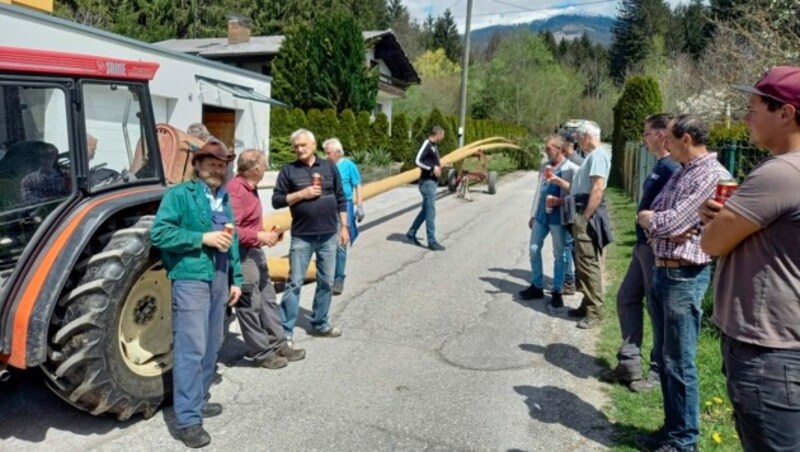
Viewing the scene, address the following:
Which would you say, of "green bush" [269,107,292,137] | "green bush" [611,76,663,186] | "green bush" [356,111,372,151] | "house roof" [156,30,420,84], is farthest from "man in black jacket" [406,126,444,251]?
"house roof" [156,30,420,84]

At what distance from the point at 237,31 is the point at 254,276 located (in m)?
29.0

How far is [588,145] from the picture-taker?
239 inches

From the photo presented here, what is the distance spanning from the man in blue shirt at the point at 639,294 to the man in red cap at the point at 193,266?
285cm

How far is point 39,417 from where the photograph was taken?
3990 mm

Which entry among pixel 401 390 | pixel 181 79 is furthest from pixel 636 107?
pixel 401 390

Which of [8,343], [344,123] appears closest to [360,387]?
[8,343]

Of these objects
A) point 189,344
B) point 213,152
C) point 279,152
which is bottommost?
point 279,152

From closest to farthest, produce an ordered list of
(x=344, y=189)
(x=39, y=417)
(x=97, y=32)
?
(x=39, y=417) → (x=344, y=189) → (x=97, y=32)

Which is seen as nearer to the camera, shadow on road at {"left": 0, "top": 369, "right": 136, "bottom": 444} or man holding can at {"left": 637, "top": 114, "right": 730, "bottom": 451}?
man holding can at {"left": 637, "top": 114, "right": 730, "bottom": 451}

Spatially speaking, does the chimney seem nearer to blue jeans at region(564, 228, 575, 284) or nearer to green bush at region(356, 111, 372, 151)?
green bush at region(356, 111, 372, 151)

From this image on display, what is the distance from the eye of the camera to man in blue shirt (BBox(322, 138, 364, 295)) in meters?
6.90

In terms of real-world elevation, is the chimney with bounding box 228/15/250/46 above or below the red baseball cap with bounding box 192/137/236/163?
above

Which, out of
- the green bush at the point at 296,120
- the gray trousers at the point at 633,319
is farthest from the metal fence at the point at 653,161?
the green bush at the point at 296,120

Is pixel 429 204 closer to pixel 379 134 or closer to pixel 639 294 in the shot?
pixel 639 294
